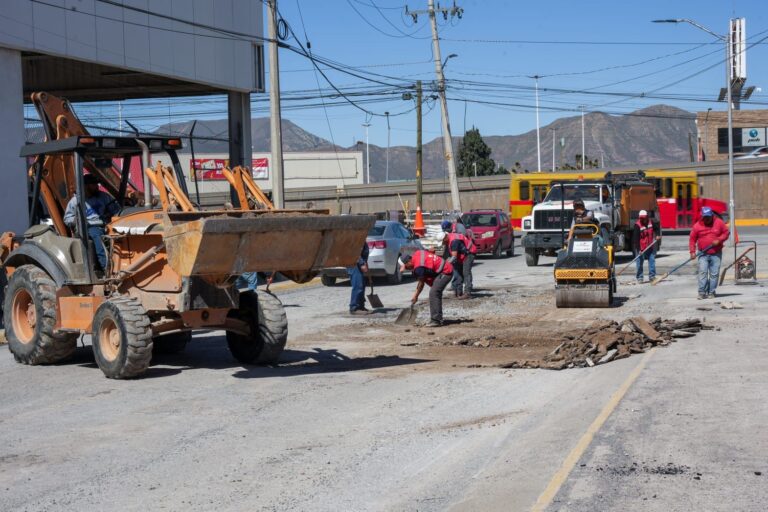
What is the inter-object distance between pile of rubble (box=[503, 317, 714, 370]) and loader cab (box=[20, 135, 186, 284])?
17.2 feet

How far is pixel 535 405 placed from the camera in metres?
10.3

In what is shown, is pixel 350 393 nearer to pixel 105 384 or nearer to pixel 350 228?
pixel 350 228

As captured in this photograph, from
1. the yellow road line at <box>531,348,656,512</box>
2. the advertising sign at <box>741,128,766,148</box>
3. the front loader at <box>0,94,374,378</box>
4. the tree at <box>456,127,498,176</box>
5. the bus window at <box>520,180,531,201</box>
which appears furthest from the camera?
the tree at <box>456,127,498,176</box>

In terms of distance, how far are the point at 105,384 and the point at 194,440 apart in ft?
11.1

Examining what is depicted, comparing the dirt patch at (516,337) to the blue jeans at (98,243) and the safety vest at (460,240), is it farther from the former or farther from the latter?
the blue jeans at (98,243)

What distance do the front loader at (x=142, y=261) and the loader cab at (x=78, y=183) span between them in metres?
0.02

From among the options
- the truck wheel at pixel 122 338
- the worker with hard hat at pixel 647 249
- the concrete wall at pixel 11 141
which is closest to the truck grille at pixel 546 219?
the worker with hard hat at pixel 647 249

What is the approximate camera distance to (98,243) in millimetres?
12969

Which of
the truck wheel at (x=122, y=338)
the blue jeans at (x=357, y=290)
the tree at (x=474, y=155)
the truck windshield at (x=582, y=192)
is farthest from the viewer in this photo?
the tree at (x=474, y=155)

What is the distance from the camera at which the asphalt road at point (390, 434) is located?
7090mm

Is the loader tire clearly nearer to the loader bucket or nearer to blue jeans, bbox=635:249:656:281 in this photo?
the loader bucket

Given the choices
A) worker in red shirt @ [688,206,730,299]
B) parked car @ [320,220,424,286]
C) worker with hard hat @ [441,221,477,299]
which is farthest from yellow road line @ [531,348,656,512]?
parked car @ [320,220,424,286]

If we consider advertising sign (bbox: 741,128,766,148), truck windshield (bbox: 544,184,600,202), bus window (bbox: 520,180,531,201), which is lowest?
truck windshield (bbox: 544,184,600,202)

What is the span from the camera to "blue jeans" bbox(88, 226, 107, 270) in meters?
12.9
